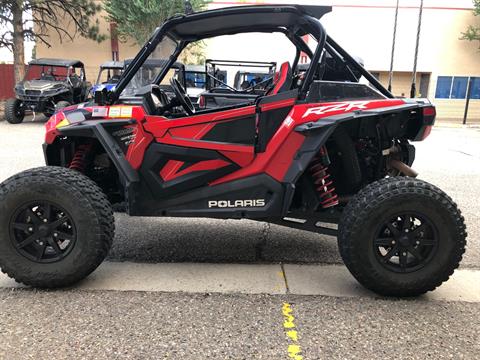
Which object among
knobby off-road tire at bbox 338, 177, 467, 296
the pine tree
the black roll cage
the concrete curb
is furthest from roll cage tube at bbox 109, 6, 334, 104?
the pine tree

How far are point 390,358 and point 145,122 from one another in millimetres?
2188

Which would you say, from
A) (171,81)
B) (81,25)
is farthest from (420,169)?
(81,25)

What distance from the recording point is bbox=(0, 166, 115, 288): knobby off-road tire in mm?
2945

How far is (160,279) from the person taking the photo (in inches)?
130

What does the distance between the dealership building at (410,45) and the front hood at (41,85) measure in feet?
36.0

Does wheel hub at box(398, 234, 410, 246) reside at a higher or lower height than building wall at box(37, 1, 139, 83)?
lower

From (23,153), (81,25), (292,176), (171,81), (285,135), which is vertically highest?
(81,25)

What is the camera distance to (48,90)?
14641 millimetres

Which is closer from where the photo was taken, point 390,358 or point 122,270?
point 390,358

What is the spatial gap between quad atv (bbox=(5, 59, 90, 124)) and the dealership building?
993cm

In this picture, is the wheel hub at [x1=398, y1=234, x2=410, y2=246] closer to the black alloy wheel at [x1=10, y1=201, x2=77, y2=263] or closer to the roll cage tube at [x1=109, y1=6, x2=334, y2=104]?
the roll cage tube at [x1=109, y1=6, x2=334, y2=104]

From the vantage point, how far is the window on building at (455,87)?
24719 millimetres

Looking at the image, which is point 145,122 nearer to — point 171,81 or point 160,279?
point 171,81

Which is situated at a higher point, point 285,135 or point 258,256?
point 285,135
